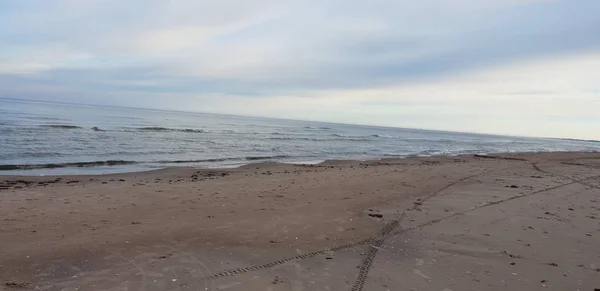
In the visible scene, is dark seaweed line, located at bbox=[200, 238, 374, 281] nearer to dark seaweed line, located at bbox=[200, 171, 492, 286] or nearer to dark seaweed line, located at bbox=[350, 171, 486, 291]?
dark seaweed line, located at bbox=[200, 171, 492, 286]

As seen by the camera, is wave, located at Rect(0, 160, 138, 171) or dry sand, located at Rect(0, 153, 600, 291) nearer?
dry sand, located at Rect(0, 153, 600, 291)

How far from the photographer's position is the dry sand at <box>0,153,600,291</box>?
14.2ft

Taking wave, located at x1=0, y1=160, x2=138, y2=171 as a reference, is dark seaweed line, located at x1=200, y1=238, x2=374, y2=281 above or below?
above

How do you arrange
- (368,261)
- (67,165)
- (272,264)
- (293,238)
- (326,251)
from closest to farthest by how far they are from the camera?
(272,264)
(368,261)
(326,251)
(293,238)
(67,165)

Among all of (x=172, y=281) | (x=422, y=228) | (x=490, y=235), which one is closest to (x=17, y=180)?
(x=172, y=281)

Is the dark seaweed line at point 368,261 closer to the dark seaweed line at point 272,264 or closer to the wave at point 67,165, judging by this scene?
the dark seaweed line at point 272,264

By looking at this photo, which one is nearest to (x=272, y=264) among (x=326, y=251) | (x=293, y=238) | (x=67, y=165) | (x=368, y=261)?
(x=326, y=251)

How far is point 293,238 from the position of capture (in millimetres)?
5863

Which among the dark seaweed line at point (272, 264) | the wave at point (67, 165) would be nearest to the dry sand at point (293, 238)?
the dark seaweed line at point (272, 264)

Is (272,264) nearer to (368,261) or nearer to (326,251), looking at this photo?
(326,251)

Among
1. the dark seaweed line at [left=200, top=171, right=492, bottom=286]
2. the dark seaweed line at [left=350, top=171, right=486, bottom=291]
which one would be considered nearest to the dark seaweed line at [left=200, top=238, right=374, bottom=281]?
the dark seaweed line at [left=200, top=171, right=492, bottom=286]

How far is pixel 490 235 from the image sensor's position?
6176 millimetres

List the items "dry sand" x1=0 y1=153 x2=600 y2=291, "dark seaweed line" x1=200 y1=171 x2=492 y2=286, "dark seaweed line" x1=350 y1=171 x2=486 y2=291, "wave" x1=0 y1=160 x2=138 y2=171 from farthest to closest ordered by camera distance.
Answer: "wave" x1=0 y1=160 x2=138 y2=171
"dark seaweed line" x1=200 y1=171 x2=492 y2=286
"dry sand" x1=0 y1=153 x2=600 y2=291
"dark seaweed line" x1=350 y1=171 x2=486 y2=291

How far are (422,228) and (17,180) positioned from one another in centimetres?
1133
